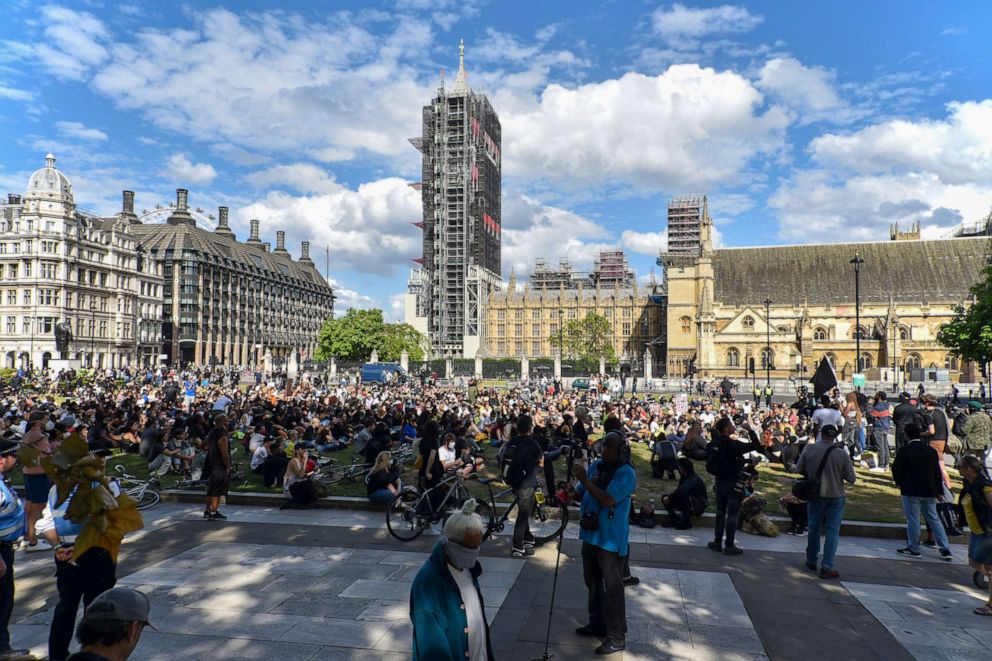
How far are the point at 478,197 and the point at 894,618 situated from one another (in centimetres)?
8446

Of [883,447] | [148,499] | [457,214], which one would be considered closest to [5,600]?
[148,499]

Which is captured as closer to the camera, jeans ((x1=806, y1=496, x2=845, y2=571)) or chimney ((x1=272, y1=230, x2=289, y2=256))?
jeans ((x1=806, y1=496, x2=845, y2=571))

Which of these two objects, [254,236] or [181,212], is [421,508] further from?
[254,236]

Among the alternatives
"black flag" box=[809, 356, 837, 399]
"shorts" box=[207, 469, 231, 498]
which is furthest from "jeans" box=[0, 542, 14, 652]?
"black flag" box=[809, 356, 837, 399]

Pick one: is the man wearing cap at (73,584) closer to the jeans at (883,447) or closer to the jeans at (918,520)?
the jeans at (918,520)

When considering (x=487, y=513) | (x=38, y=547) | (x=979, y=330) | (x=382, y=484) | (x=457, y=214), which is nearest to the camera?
(x=38, y=547)

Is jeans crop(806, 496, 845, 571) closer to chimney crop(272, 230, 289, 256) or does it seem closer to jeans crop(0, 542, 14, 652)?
Result: jeans crop(0, 542, 14, 652)

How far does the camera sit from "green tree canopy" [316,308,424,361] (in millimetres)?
79562

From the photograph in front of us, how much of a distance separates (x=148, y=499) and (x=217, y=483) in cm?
227

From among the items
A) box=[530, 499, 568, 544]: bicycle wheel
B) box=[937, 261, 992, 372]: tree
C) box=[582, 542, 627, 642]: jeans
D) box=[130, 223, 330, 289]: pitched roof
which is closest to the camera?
box=[582, 542, 627, 642]: jeans

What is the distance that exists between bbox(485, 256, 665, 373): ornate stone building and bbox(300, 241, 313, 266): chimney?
51.3m

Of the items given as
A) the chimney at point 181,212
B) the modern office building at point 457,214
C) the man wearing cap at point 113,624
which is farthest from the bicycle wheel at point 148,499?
the chimney at point 181,212

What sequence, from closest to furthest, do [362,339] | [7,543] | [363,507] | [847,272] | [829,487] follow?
[7,543] → [829,487] → [363,507] → [847,272] → [362,339]

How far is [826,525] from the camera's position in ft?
25.3
